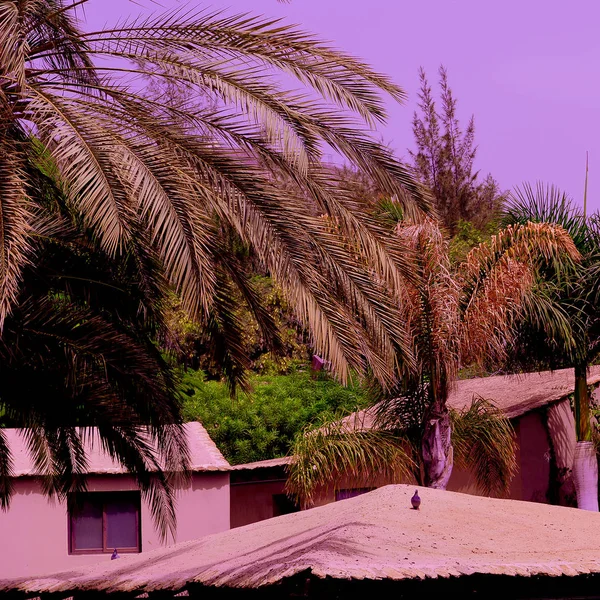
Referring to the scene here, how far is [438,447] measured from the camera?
17.4m

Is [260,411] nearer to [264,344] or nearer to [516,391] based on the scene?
[264,344]

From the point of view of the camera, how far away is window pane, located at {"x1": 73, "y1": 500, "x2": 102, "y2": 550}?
20.8 metres

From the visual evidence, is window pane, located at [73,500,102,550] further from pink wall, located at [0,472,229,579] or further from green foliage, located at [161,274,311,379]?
green foliage, located at [161,274,311,379]

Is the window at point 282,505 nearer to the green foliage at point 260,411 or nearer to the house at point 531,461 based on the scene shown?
the house at point 531,461

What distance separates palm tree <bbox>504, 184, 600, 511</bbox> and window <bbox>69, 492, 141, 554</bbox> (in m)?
7.52

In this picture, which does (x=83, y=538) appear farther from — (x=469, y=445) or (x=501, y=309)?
(x=501, y=309)

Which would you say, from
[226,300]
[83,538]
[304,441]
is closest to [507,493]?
[304,441]

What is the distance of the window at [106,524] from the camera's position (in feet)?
68.1

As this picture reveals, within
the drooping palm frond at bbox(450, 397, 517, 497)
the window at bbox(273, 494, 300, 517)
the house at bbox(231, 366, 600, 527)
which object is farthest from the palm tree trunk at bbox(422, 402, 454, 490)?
the window at bbox(273, 494, 300, 517)

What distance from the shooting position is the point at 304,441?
18.5 m

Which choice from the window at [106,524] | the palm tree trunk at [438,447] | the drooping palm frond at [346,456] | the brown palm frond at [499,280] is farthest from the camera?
the window at [106,524]

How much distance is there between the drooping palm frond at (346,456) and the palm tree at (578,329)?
10.1ft

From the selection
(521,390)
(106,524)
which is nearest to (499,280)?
(521,390)

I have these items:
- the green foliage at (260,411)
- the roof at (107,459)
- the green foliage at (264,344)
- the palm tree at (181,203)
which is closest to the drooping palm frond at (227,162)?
the palm tree at (181,203)
